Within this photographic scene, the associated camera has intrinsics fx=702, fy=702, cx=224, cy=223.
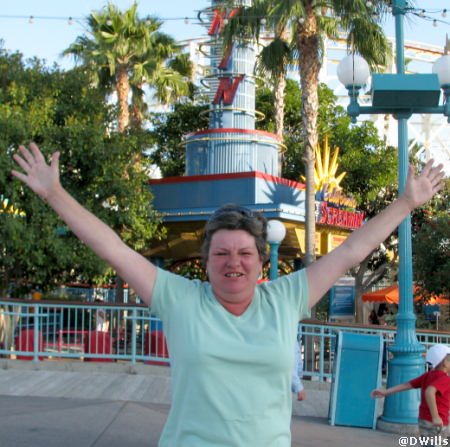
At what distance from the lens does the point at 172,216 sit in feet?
65.2

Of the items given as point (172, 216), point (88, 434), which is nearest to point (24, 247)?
point (172, 216)

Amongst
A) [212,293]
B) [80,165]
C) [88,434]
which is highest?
[80,165]

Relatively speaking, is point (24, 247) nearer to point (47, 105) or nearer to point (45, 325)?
point (45, 325)

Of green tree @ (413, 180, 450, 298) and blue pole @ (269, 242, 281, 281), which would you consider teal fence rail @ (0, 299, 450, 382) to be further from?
green tree @ (413, 180, 450, 298)

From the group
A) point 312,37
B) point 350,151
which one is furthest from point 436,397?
point 350,151

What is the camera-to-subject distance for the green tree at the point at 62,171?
1549 cm

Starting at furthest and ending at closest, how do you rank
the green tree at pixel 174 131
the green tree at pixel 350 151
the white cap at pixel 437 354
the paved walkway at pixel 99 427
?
1. the green tree at pixel 174 131
2. the green tree at pixel 350 151
3. the paved walkway at pixel 99 427
4. the white cap at pixel 437 354

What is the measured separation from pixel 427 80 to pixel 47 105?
10538mm

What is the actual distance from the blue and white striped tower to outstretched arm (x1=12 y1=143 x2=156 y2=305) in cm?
1774

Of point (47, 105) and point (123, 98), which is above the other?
point (123, 98)

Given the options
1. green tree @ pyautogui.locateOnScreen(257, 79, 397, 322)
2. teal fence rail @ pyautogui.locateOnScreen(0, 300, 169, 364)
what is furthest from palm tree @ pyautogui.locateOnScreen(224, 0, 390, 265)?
green tree @ pyautogui.locateOnScreen(257, 79, 397, 322)

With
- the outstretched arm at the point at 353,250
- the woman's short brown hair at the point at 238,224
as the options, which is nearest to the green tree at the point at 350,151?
the outstretched arm at the point at 353,250

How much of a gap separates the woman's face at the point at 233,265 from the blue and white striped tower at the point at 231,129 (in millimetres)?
17833

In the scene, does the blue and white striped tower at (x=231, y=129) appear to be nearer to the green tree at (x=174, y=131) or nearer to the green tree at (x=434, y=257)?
the green tree at (x=434, y=257)
